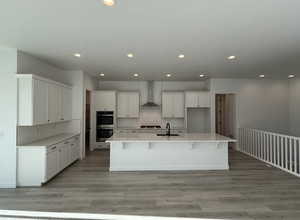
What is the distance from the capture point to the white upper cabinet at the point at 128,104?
7797 mm

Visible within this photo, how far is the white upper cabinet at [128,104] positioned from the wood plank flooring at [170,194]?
10.6 ft

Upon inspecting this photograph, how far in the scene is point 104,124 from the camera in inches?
298

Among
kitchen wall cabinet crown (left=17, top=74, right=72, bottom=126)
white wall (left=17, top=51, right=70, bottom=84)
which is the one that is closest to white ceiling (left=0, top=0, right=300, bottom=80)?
white wall (left=17, top=51, right=70, bottom=84)

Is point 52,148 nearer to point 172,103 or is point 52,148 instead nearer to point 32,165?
point 32,165

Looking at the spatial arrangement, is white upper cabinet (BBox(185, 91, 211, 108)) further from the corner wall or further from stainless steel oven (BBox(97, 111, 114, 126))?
the corner wall

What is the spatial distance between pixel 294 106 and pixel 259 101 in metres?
1.45

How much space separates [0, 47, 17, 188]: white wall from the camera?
3.87 m

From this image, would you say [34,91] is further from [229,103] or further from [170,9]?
[229,103]

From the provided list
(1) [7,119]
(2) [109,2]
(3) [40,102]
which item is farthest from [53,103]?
(2) [109,2]

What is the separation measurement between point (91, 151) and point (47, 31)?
5.11 m

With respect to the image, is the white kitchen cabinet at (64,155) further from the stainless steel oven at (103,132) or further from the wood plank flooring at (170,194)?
the stainless steel oven at (103,132)

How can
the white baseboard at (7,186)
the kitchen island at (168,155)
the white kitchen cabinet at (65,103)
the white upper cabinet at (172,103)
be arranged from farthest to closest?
the white upper cabinet at (172,103) < the white kitchen cabinet at (65,103) < the kitchen island at (168,155) < the white baseboard at (7,186)

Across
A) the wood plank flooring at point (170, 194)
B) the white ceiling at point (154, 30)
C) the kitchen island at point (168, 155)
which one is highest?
the white ceiling at point (154, 30)

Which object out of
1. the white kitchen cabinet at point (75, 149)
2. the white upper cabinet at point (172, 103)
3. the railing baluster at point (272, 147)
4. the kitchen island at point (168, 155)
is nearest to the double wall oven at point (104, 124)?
the white kitchen cabinet at point (75, 149)
